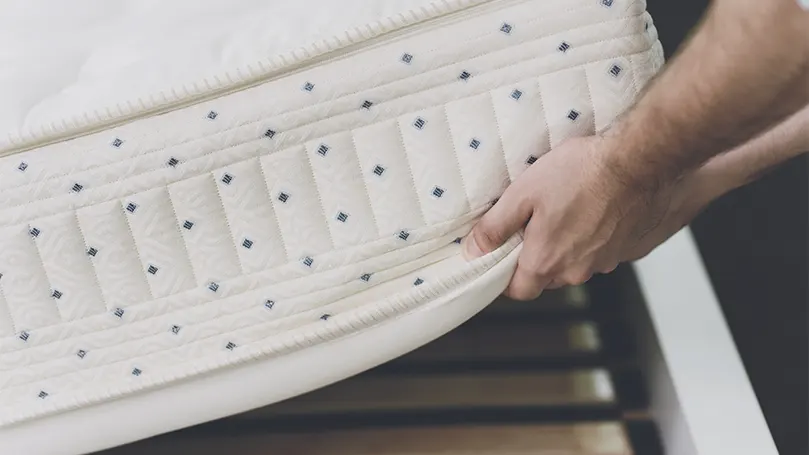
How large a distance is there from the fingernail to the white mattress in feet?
0.55

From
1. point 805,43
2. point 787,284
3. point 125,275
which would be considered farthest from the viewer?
point 787,284

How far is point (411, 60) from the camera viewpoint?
0.54 meters

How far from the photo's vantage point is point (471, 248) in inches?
23.0

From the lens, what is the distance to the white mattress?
543mm

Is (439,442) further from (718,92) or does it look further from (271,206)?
(718,92)

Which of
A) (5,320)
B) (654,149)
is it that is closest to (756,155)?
(654,149)

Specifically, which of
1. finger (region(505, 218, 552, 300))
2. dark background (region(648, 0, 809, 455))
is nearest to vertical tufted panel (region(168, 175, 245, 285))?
finger (region(505, 218, 552, 300))

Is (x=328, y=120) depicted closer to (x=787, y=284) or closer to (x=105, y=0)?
(x=105, y=0)

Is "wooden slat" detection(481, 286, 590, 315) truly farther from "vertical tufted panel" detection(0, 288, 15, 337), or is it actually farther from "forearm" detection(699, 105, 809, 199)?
"vertical tufted panel" detection(0, 288, 15, 337)

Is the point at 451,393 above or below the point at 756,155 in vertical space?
below

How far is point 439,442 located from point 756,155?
36cm

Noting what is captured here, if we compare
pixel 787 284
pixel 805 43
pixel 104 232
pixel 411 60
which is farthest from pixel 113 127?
pixel 787 284

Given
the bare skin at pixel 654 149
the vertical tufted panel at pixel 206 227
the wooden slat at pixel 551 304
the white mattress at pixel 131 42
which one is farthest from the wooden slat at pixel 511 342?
the white mattress at pixel 131 42

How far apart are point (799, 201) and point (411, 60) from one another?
2.07ft
